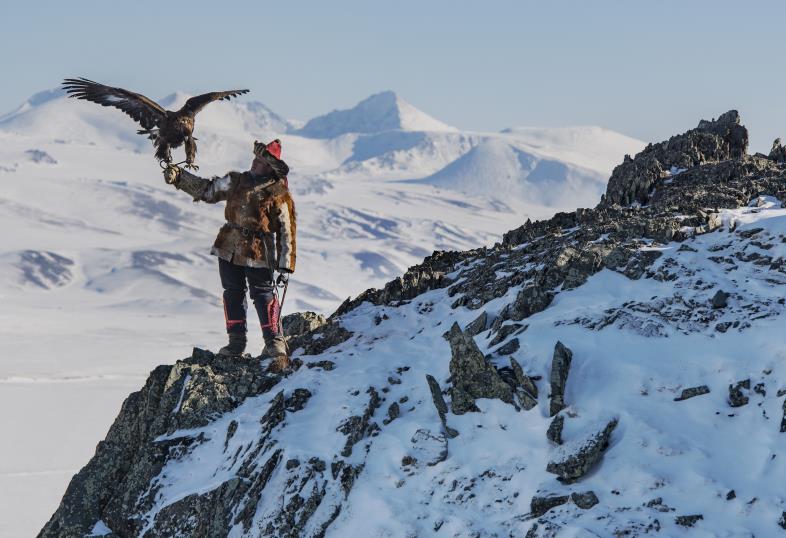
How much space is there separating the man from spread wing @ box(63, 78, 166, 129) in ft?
2.42

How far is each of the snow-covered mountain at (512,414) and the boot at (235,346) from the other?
0.94 feet

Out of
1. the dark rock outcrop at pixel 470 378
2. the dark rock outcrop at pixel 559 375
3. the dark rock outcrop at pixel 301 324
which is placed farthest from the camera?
the dark rock outcrop at pixel 301 324

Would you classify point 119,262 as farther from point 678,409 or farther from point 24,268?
point 678,409

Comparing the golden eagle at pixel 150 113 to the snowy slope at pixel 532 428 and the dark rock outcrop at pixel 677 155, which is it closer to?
the snowy slope at pixel 532 428

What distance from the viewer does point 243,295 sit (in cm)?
1333

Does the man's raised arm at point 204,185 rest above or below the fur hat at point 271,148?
below

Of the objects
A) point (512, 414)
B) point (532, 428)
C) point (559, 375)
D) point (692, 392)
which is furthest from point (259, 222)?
point (692, 392)

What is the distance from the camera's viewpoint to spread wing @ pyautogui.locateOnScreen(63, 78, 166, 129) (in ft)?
40.5

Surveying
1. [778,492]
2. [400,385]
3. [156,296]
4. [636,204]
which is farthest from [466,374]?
[156,296]

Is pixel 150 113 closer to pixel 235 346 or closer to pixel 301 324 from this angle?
pixel 235 346

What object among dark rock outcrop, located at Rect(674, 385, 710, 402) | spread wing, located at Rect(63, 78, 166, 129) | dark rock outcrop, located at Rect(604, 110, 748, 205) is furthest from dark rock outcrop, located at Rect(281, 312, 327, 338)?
dark rock outcrop, located at Rect(604, 110, 748, 205)

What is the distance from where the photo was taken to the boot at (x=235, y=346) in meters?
13.0

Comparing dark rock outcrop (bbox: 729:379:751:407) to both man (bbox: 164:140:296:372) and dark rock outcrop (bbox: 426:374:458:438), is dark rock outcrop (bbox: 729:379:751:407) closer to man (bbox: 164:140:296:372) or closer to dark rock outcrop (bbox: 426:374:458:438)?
dark rock outcrop (bbox: 426:374:458:438)

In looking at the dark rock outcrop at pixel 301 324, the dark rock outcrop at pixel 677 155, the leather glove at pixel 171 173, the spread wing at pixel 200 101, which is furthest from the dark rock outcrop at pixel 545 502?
the dark rock outcrop at pixel 677 155
